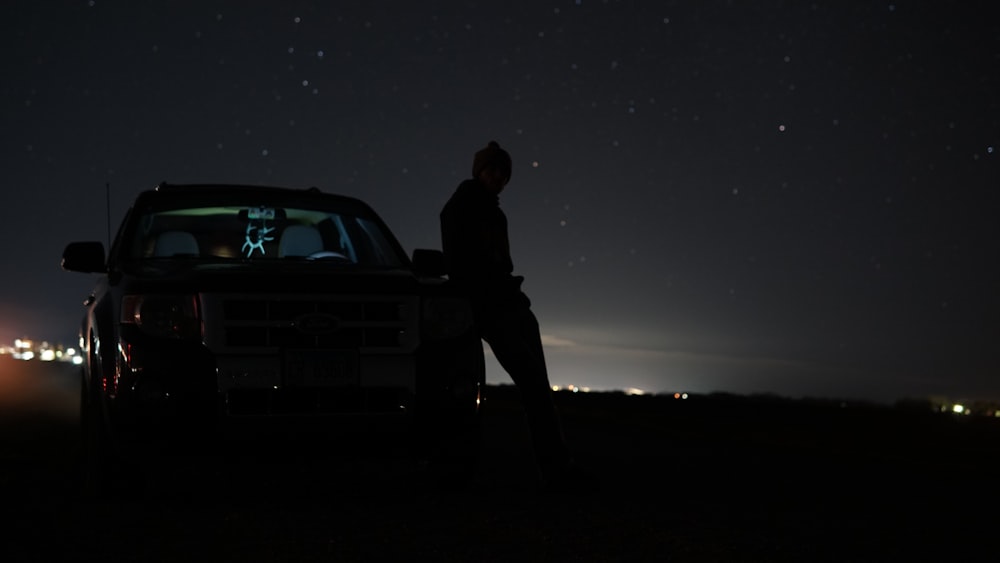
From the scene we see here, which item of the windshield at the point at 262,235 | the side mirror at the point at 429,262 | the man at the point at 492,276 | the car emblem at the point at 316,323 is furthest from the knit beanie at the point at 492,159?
the car emblem at the point at 316,323

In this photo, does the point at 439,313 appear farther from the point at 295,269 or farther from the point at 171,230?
the point at 171,230

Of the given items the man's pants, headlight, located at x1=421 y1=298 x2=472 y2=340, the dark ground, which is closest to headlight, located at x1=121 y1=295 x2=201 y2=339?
the dark ground

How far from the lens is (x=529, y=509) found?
6141 millimetres

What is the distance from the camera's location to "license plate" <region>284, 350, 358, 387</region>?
595 cm

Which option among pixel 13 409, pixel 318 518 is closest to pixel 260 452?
pixel 318 518

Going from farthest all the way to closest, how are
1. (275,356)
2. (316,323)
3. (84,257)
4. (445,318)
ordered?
(84,257), (445,318), (316,323), (275,356)

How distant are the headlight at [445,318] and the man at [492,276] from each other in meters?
0.56

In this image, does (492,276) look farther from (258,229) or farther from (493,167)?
(258,229)

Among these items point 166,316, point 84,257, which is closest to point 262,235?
point 84,257

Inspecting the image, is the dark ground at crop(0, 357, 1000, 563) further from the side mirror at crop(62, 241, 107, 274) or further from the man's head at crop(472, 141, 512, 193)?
the man's head at crop(472, 141, 512, 193)

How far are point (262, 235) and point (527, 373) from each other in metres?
2.23

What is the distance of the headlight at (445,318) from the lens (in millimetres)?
6363

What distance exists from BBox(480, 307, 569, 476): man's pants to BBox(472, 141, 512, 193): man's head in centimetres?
80

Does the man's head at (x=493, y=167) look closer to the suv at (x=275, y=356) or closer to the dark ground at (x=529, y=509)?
the suv at (x=275, y=356)
